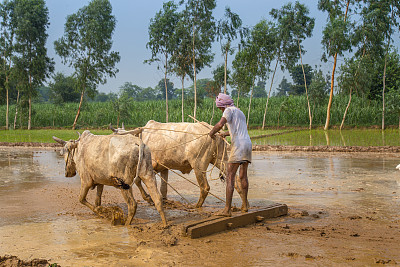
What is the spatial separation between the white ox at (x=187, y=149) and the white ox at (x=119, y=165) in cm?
93

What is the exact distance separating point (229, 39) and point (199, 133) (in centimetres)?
2463

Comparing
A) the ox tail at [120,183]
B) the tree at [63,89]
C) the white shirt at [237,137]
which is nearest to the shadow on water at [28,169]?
the ox tail at [120,183]

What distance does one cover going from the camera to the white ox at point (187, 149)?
793 centimetres

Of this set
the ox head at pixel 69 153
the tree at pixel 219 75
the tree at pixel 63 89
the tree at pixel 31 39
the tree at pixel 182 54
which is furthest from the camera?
the tree at pixel 63 89

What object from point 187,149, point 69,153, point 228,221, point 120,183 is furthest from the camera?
point 187,149

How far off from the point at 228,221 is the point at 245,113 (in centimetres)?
3569

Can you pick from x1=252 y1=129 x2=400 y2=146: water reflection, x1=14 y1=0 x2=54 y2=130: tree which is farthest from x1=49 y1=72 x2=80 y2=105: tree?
x1=252 y1=129 x2=400 y2=146: water reflection

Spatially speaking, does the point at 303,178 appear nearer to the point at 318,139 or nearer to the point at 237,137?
the point at 237,137

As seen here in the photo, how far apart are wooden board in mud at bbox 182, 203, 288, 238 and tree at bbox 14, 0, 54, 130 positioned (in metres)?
36.7

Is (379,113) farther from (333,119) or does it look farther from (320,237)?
(320,237)

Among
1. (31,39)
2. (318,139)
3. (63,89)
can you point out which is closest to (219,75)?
(318,139)

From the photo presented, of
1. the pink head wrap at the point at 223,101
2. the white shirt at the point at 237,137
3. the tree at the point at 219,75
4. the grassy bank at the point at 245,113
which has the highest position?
the tree at the point at 219,75

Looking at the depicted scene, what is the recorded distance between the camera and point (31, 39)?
4038 centimetres

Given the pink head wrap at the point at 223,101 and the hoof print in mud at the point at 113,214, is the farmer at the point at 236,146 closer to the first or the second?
the pink head wrap at the point at 223,101
